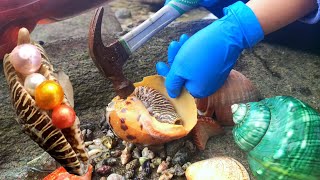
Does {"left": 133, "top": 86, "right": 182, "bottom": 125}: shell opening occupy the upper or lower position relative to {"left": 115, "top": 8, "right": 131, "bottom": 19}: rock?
upper

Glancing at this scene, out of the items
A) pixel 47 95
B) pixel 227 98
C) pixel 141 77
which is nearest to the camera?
pixel 47 95

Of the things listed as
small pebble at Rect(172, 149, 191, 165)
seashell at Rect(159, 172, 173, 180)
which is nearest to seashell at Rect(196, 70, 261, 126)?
small pebble at Rect(172, 149, 191, 165)

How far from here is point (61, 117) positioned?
1131 millimetres

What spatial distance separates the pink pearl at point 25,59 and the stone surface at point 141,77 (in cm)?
46

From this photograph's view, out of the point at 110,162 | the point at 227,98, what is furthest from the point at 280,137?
the point at 110,162

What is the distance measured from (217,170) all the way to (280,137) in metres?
0.26

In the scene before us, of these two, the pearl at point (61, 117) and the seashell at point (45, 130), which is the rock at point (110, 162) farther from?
the pearl at point (61, 117)

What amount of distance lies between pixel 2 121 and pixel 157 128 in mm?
647

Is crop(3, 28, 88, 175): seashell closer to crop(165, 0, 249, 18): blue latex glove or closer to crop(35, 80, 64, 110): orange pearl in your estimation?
crop(35, 80, 64, 110): orange pearl

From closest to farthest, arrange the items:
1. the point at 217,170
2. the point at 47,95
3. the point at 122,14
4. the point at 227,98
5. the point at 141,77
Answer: the point at 47,95 < the point at 217,170 < the point at 227,98 < the point at 141,77 < the point at 122,14

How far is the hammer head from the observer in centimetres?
138

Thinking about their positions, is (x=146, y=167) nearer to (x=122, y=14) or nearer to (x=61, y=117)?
(x=61, y=117)

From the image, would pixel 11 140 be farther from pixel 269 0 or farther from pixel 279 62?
pixel 279 62

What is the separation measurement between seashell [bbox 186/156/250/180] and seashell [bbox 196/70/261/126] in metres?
0.24
